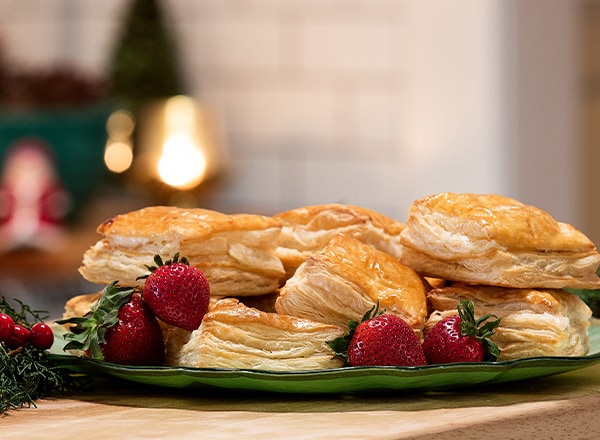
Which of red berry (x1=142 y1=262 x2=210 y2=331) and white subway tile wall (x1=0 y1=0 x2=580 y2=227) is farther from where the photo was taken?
white subway tile wall (x1=0 y1=0 x2=580 y2=227)

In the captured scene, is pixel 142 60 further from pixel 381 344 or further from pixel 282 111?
pixel 381 344

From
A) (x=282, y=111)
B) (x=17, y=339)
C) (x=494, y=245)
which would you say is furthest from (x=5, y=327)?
A: (x=282, y=111)

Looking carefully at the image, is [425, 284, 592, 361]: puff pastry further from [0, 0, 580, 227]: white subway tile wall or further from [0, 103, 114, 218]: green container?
[0, 103, 114, 218]: green container

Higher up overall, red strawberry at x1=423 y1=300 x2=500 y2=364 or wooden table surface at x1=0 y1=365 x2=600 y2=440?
red strawberry at x1=423 y1=300 x2=500 y2=364

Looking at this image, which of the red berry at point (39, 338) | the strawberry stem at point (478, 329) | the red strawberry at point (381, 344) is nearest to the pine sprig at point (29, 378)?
the red berry at point (39, 338)

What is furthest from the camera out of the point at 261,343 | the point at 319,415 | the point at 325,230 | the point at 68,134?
the point at 68,134

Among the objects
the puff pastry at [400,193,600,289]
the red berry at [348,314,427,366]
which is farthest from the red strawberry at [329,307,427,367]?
the puff pastry at [400,193,600,289]
